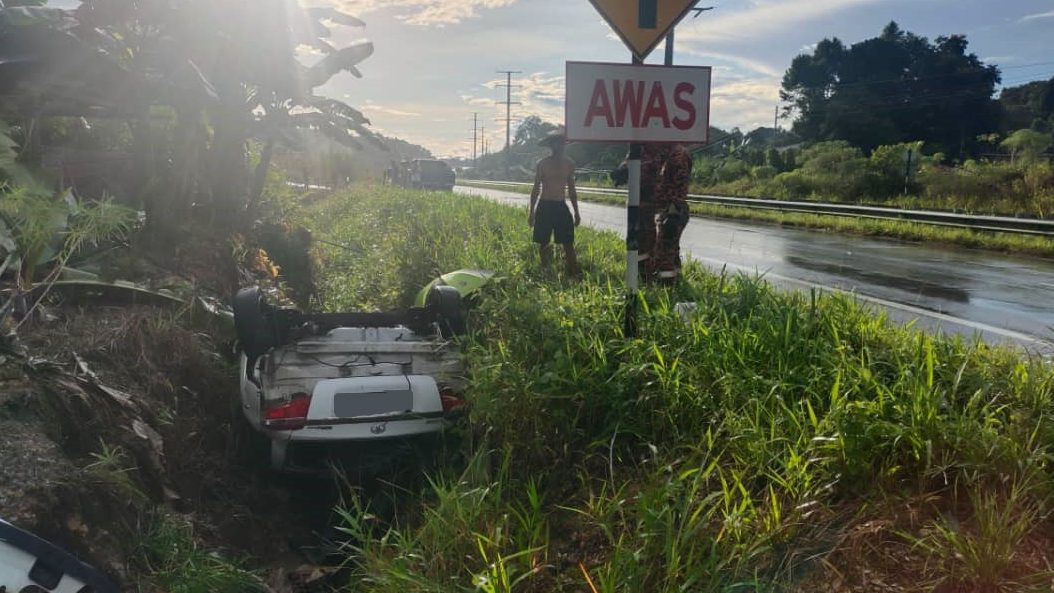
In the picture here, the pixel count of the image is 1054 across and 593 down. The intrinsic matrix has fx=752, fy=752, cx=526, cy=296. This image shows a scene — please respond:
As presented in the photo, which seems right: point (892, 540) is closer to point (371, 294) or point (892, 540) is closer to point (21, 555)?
point (21, 555)

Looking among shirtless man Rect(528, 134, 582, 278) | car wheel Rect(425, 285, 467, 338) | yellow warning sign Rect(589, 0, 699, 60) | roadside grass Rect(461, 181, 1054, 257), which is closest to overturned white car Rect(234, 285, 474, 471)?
car wheel Rect(425, 285, 467, 338)

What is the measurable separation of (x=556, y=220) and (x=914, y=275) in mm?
5227

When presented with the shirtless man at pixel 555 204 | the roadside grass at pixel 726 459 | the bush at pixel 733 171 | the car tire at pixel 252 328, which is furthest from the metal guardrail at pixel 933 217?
the car tire at pixel 252 328

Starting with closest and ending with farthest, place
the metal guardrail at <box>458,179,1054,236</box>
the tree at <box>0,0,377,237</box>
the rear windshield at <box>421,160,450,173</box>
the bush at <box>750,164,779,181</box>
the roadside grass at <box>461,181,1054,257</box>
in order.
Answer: the tree at <box>0,0,377,237</box> < the roadside grass at <box>461,181,1054,257</box> < the metal guardrail at <box>458,179,1054,236</box> < the bush at <box>750,164,779,181</box> < the rear windshield at <box>421,160,450,173</box>

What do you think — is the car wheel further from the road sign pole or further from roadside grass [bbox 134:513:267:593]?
roadside grass [bbox 134:513:267:593]

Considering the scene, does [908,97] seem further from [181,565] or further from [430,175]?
[181,565]

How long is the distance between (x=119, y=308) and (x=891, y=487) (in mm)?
4659

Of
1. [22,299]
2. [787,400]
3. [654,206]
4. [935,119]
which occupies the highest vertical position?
[935,119]

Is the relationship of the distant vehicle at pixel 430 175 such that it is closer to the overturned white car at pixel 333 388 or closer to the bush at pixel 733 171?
the bush at pixel 733 171

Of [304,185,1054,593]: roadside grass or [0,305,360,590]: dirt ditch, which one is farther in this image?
[0,305,360,590]: dirt ditch

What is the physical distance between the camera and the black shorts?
24.8 ft

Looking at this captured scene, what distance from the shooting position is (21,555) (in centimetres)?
220

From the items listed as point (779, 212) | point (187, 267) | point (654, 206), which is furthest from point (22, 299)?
point (779, 212)

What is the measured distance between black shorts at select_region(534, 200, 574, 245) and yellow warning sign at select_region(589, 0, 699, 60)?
3525 millimetres
